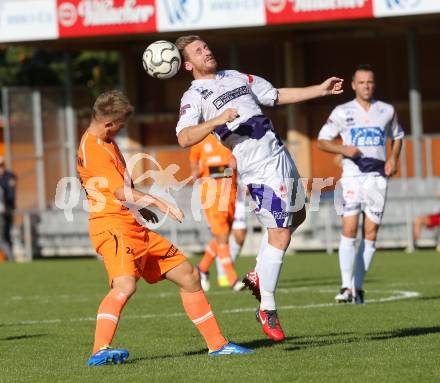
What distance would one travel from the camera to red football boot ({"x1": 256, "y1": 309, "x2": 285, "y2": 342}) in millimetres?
9297

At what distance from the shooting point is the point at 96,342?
8430mm

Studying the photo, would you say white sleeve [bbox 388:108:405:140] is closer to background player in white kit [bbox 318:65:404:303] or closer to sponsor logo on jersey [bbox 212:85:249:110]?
background player in white kit [bbox 318:65:404:303]

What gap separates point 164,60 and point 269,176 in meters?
1.26

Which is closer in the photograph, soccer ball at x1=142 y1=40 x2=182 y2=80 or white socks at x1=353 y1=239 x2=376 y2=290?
soccer ball at x1=142 y1=40 x2=182 y2=80

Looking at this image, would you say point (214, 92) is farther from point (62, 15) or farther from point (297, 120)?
point (297, 120)

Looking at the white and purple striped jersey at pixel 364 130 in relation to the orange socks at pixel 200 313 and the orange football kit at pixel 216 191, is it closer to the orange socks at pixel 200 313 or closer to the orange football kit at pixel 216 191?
the orange football kit at pixel 216 191

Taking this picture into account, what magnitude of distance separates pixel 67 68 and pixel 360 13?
8928mm

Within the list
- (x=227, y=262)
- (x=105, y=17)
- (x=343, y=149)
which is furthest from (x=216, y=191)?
(x=105, y=17)

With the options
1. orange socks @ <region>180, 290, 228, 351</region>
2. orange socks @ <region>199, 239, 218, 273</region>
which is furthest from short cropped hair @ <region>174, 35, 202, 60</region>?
orange socks @ <region>199, 239, 218, 273</region>

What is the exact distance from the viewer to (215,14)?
24000mm

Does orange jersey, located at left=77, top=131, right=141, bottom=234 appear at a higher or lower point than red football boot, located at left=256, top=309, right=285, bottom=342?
higher

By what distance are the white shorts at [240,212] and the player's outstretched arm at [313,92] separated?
264 inches

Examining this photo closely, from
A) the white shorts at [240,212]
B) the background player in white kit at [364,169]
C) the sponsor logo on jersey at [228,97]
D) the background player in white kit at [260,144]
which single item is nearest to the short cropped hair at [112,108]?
the background player in white kit at [260,144]

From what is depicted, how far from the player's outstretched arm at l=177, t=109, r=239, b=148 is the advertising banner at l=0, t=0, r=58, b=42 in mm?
17201
